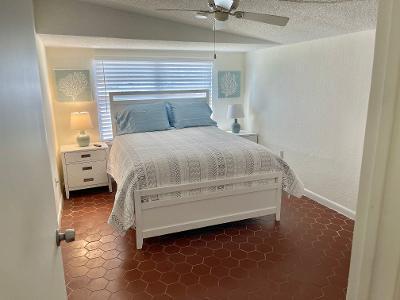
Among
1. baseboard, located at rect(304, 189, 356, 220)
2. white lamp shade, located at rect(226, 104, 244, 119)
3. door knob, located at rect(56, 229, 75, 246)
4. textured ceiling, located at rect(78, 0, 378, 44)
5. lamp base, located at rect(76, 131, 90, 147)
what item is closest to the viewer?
door knob, located at rect(56, 229, 75, 246)

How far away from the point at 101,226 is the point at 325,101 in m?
2.73

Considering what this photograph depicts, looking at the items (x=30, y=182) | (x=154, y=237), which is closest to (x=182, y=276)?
(x=154, y=237)

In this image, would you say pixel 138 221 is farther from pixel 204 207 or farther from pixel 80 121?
pixel 80 121

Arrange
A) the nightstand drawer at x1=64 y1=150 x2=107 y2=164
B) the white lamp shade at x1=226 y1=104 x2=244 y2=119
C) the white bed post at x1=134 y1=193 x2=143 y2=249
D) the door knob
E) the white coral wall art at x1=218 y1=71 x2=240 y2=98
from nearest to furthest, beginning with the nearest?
the door knob
the white bed post at x1=134 y1=193 x2=143 y2=249
the nightstand drawer at x1=64 y1=150 x2=107 y2=164
the white lamp shade at x1=226 y1=104 x2=244 y2=119
the white coral wall art at x1=218 y1=71 x2=240 y2=98

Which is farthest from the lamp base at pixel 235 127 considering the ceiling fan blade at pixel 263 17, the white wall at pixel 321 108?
the ceiling fan blade at pixel 263 17

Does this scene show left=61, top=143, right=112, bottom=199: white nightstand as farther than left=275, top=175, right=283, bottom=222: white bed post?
Yes

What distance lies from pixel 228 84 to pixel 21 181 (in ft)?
14.0

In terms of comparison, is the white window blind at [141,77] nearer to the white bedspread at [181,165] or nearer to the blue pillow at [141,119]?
the blue pillow at [141,119]

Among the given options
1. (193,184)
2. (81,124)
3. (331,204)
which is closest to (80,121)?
(81,124)

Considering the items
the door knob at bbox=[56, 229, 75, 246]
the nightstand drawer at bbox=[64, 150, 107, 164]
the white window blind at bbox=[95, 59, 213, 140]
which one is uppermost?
the white window blind at bbox=[95, 59, 213, 140]

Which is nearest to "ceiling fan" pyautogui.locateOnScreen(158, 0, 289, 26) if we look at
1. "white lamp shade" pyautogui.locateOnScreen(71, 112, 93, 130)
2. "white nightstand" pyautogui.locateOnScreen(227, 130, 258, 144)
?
"white lamp shade" pyautogui.locateOnScreen(71, 112, 93, 130)

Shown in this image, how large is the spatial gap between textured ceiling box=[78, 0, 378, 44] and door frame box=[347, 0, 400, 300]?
75.7 inches

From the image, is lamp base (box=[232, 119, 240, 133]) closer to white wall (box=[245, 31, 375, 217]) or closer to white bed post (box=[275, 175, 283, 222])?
white wall (box=[245, 31, 375, 217])

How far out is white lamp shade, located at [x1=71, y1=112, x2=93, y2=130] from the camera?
361 cm
